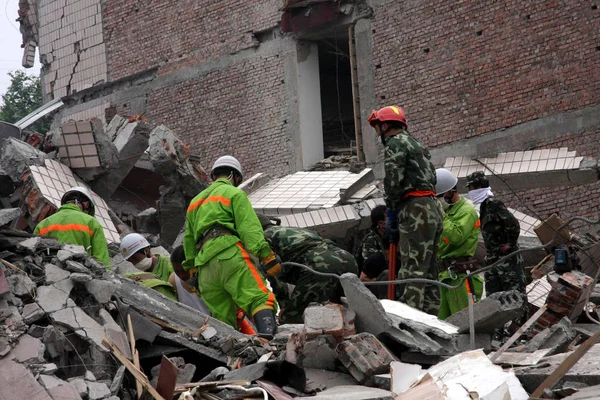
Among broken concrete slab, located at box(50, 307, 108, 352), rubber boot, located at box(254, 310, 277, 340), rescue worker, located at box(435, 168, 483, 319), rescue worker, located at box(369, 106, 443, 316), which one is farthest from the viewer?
rescue worker, located at box(435, 168, 483, 319)

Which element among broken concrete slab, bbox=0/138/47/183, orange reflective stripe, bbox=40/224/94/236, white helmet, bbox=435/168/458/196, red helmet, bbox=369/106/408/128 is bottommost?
orange reflective stripe, bbox=40/224/94/236

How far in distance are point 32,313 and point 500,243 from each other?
4.71m

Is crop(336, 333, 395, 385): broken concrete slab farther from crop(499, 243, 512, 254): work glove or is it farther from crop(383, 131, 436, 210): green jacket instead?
crop(499, 243, 512, 254): work glove

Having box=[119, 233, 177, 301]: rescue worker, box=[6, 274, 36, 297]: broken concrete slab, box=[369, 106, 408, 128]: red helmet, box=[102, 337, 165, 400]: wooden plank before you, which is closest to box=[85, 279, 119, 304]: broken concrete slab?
box=[6, 274, 36, 297]: broken concrete slab

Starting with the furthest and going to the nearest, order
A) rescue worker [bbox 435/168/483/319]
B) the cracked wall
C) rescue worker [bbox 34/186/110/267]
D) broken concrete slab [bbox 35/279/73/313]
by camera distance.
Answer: the cracked wall
rescue worker [bbox 435/168/483/319]
rescue worker [bbox 34/186/110/267]
broken concrete slab [bbox 35/279/73/313]

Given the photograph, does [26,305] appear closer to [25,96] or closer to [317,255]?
[317,255]

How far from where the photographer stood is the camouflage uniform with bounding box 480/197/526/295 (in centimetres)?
890

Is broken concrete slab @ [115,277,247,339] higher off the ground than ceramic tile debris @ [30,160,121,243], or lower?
lower

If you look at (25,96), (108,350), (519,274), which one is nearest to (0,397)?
(108,350)

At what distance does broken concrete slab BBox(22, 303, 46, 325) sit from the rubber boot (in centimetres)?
163

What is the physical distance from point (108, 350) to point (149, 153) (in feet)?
21.9

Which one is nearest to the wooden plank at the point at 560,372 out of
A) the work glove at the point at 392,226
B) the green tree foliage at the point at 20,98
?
the work glove at the point at 392,226

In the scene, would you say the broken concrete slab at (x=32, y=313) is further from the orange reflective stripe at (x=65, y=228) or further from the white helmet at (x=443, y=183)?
the white helmet at (x=443, y=183)

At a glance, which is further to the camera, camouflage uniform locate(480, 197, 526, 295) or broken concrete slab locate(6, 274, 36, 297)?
camouflage uniform locate(480, 197, 526, 295)
